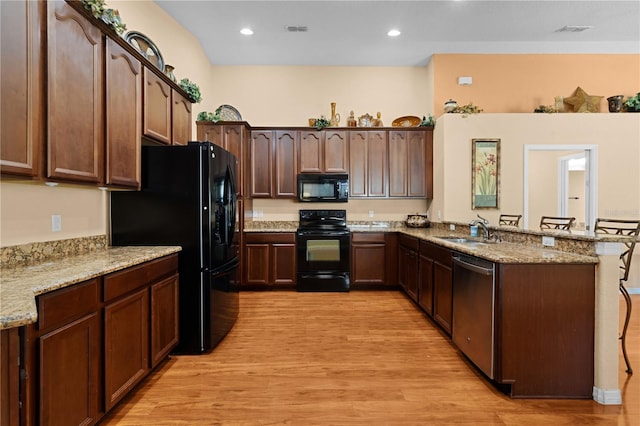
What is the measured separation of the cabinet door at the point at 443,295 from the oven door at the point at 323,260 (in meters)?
1.62

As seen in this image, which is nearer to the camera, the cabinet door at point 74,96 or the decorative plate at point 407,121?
the cabinet door at point 74,96

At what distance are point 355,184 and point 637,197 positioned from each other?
157 inches

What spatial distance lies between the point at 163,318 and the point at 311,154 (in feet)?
10.7

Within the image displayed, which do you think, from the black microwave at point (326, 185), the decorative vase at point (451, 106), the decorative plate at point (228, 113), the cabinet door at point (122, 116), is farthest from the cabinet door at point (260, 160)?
the decorative vase at point (451, 106)

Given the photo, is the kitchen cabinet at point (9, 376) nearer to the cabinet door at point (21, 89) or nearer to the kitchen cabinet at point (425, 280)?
the cabinet door at point (21, 89)

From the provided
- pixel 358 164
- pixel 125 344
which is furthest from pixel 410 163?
pixel 125 344

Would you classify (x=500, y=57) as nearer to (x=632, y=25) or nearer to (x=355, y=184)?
(x=632, y=25)

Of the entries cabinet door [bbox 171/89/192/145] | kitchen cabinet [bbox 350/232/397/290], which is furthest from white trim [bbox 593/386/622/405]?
cabinet door [bbox 171/89/192/145]

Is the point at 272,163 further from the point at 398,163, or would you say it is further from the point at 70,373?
the point at 70,373

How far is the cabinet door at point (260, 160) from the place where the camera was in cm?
488

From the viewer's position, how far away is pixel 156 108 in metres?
2.72

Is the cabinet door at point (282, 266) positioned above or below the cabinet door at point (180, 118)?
below

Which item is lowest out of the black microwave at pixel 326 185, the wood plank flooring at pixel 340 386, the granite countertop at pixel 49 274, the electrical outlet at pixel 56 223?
the wood plank flooring at pixel 340 386

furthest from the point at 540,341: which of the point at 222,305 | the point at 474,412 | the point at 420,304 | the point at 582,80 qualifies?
the point at 582,80
